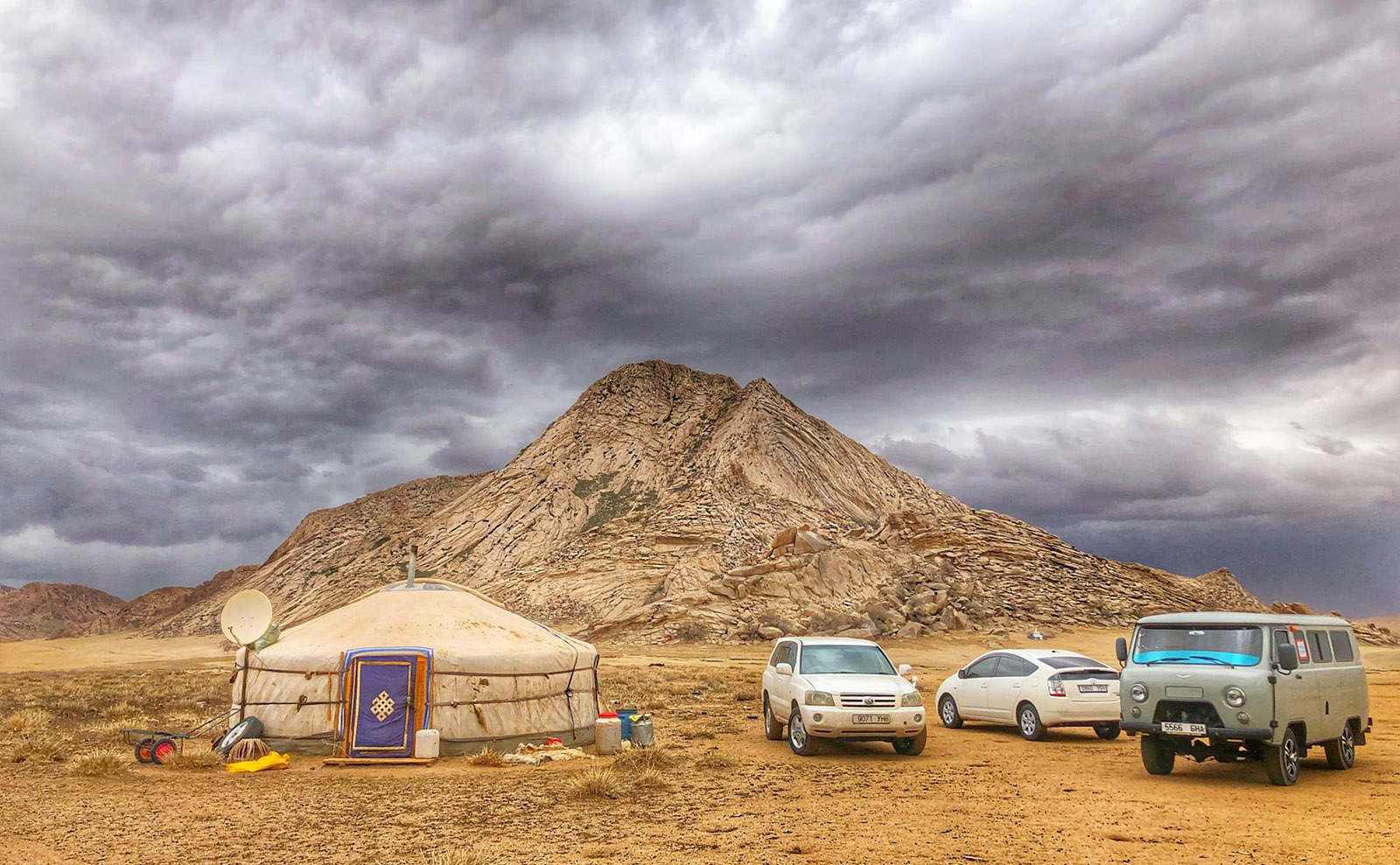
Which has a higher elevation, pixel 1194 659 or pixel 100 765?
pixel 1194 659

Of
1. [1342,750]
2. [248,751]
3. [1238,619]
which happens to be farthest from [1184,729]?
[248,751]

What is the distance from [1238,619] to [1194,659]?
74 centimetres

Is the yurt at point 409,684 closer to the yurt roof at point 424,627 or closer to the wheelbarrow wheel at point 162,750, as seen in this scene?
the yurt roof at point 424,627

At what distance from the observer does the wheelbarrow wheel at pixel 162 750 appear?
15.5 metres

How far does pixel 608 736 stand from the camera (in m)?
16.3

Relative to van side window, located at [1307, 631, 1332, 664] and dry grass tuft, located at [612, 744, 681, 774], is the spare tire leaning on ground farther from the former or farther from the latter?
van side window, located at [1307, 631, 1332, 664]

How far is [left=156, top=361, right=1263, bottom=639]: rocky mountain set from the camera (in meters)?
52.5

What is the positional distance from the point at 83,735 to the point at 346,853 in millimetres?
13828

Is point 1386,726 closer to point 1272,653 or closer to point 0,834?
point 1272,653

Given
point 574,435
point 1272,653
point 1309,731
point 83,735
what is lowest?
point 83,735

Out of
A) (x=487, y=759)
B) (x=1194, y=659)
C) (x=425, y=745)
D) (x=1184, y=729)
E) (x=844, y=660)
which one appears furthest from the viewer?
(x=844, y=660)

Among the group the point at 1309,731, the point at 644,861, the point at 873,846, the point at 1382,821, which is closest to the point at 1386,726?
the point at 1309,731

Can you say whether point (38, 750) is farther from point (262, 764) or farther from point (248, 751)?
point (262, 764)

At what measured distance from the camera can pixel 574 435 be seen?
Result: 85.9 metres
